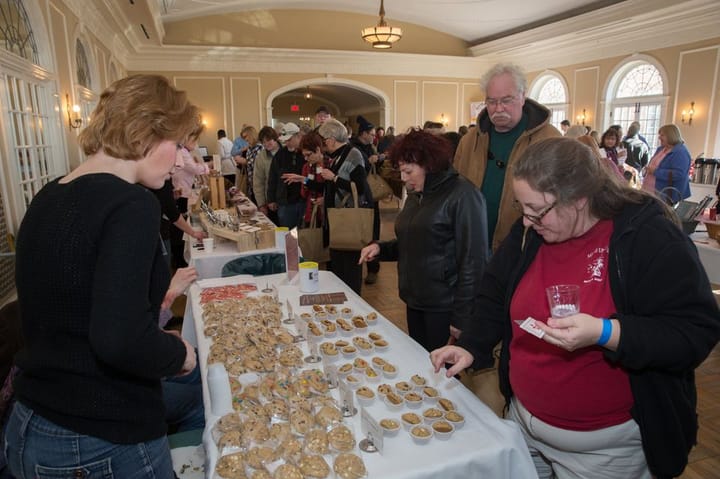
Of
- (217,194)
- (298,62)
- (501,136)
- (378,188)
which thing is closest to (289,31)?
(298,62)

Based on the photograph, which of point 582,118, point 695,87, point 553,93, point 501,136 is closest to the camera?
point 501,136

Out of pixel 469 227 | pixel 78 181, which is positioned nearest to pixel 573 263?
pixel 469 227

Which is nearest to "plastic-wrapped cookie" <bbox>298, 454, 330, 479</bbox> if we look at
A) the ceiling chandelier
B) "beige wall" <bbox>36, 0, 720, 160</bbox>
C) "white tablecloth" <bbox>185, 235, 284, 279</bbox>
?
"white tablecloth" <bbox>185, 235, 284, 279</bbox>

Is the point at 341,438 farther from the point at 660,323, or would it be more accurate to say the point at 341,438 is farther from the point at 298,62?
the point at 298,62

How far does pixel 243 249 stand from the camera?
3.14 metres

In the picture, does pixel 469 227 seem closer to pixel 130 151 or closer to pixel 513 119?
pixel 513 119

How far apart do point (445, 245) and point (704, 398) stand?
6.67 feet

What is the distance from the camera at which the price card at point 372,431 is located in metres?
1.08

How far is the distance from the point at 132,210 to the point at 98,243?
0.09 meters

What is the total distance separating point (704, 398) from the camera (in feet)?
9.11

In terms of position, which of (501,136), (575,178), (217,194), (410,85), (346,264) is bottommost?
(346,264)

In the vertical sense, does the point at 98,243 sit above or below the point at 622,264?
above

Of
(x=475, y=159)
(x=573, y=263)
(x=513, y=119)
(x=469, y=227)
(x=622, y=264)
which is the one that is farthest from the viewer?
(x=475, y=159)

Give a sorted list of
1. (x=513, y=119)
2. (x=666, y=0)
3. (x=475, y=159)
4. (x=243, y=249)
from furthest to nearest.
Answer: (x=666, y=0) → (x=243, y=249) → (x=475, y=159) → (x=513, y=119)
